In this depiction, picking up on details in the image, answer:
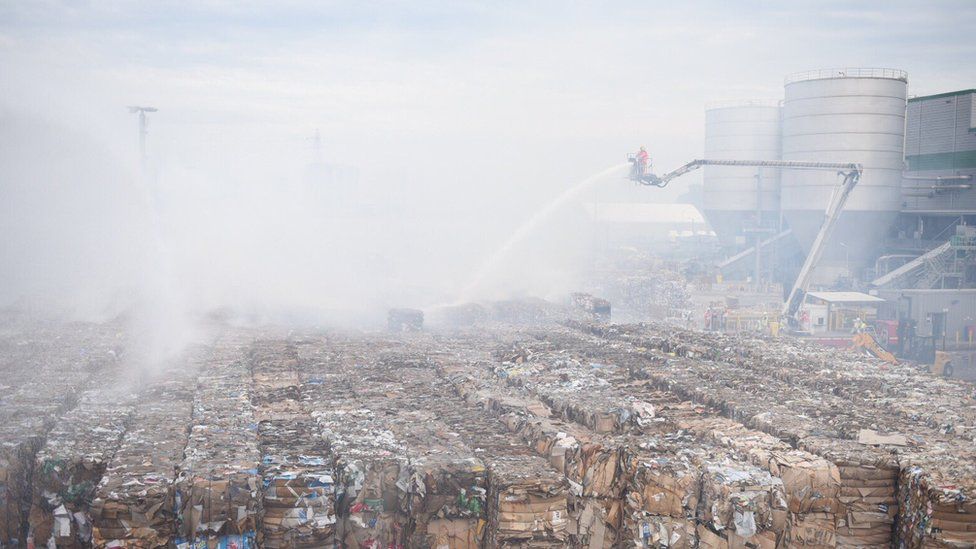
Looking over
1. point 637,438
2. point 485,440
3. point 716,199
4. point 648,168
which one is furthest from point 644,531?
point 716,199

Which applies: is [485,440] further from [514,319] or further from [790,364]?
[514,319]

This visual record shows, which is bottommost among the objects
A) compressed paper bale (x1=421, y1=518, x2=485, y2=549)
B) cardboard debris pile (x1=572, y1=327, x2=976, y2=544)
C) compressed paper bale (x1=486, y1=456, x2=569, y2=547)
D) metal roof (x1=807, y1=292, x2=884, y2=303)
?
compressed paper bale (x1=421, y1=518, x2=485, y2=549)

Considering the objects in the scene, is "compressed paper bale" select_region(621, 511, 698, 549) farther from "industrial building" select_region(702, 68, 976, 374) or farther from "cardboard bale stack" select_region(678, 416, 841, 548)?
"industrial building" select_region(702, 68, 976, 374)

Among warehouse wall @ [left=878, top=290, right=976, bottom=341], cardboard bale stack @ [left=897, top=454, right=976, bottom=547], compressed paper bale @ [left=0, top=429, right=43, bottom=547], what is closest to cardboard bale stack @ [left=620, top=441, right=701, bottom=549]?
cardboard bale stack @ [left=897, top=454, right=976, bottom=547]

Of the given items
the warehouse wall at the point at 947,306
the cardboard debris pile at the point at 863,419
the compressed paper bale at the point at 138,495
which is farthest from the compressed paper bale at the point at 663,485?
the warehouse wall at the point at 947,306

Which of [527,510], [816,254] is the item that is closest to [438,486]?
[527,510]

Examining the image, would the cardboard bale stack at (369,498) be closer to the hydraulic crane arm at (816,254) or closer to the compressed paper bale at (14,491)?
the compressed paper bale at (14,491)

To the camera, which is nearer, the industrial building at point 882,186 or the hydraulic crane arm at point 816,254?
the hydraulic crane arm at point 816,254
